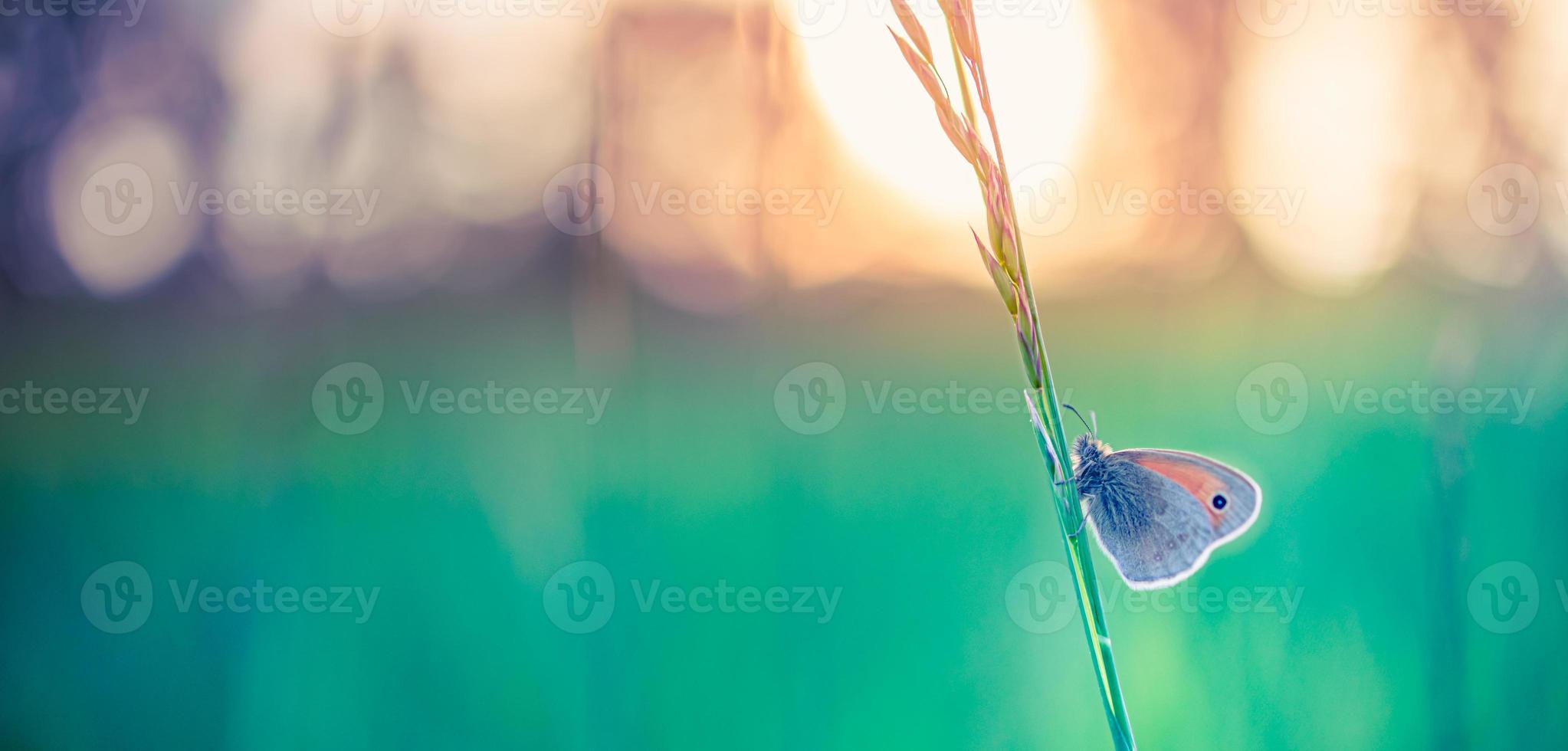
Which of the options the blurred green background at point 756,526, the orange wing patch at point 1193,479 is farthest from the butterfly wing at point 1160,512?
the blurred green background at point 756,526

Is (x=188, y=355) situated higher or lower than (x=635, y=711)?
higher

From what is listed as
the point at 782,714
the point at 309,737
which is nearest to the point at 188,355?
the point at 309,737

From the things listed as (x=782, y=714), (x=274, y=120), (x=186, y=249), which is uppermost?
(x=274, y=120)

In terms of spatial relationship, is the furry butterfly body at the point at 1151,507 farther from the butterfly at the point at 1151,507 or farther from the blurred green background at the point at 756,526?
the blurred green background at the point at 756,526

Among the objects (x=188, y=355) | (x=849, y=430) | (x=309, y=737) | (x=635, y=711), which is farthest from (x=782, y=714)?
(x=188, y=355)

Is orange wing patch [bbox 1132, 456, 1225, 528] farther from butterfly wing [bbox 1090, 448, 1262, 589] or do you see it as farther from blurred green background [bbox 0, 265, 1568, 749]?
blurred green background [bbox 0, 265, 1568, 749]

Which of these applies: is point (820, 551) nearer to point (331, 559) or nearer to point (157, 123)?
point (331, 559)

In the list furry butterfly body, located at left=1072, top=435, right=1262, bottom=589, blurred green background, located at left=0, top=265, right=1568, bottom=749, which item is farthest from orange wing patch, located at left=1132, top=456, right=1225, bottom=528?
blurred green background, located at left=0, top=265, right=1568, bottom=749
